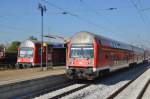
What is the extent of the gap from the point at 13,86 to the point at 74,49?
4.61 m

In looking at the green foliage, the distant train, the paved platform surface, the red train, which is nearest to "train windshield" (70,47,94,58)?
the red train

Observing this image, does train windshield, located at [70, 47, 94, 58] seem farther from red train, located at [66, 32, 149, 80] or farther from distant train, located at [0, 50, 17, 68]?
distant train, located at [0, 50, 17, 68]

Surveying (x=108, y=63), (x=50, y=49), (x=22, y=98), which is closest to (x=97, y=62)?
(x=108, y=63)

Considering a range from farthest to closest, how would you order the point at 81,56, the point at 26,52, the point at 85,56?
1. the point at 26,52
2. the point at 81,56
3. the point at 85,56

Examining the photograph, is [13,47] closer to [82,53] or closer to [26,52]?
[26,52]

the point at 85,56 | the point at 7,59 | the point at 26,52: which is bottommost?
the point at 85,56

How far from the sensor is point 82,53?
63.0 feet

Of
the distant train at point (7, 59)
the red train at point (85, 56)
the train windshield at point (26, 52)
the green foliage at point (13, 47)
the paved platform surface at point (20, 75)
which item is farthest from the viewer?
the green foliage at point (13, 47)

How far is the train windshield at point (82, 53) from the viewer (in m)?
18.9

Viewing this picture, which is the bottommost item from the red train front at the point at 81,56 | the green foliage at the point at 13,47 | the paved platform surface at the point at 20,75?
the paved platform surface at the point at 20,75

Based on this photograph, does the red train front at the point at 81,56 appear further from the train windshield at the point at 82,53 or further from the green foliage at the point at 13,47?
the green foliage at the point at 13,47

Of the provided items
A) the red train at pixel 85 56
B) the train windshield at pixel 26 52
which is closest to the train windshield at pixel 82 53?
the red train at pixel 85 56

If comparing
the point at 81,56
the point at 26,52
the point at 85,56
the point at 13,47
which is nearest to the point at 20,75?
the point at 81,56

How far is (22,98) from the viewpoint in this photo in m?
13.2
